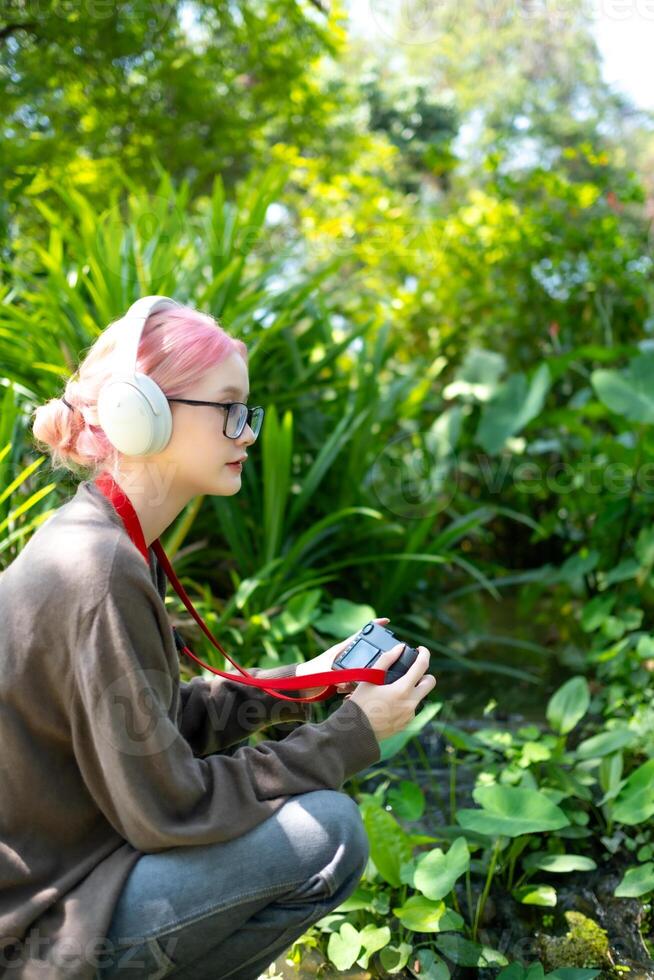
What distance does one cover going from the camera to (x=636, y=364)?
9.90 ft

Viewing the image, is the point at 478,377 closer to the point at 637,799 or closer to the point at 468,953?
the point at 637,799

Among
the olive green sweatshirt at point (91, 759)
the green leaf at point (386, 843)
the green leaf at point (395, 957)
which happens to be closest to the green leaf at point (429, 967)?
the green leaf at point (395, 957)

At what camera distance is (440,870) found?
5.08 feet

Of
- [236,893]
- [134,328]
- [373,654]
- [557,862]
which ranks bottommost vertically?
[557,862]

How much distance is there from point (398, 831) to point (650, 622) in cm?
153

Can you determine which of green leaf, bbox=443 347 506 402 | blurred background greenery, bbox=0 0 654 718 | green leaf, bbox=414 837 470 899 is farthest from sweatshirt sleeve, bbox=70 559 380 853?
green leaf, bbox=443 347 506 402

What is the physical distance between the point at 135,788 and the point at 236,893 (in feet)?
0.59

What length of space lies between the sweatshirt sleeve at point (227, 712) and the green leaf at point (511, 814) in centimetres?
37

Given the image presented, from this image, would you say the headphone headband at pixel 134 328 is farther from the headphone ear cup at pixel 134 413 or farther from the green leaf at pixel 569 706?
the green leaf at pixel 569 706

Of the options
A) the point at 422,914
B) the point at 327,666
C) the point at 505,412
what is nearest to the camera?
the point at 327,666

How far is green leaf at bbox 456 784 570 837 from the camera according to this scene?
1.56 meters

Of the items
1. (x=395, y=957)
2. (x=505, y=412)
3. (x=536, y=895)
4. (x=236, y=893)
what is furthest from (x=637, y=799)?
(x=505, y=412)

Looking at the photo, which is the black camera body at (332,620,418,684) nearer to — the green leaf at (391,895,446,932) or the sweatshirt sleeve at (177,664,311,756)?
the sweatshirt sleeve at (177,664,311,756)

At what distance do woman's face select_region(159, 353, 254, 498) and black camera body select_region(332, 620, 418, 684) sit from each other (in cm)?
26
